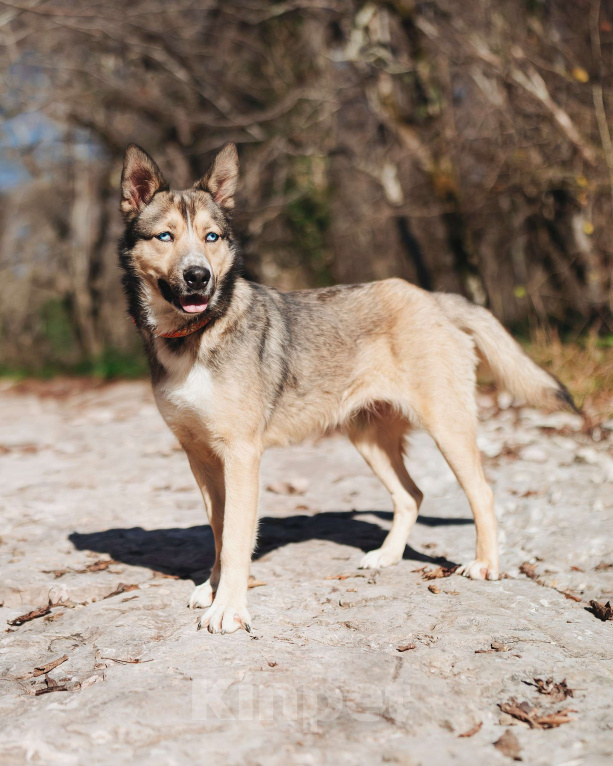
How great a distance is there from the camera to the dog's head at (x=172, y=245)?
3898 millimetres

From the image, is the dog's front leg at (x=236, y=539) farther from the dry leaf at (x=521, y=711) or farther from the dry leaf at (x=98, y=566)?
the dry leaf at (x=521, y=711)

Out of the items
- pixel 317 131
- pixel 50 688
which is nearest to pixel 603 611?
pixel 50 688

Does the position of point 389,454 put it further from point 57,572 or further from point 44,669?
point 44,669

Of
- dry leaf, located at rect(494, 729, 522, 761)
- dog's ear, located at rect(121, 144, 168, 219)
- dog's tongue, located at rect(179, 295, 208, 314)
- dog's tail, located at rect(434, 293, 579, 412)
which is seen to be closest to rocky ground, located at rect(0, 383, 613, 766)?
dry leaf, located at rect(494, 729, 522, 761)

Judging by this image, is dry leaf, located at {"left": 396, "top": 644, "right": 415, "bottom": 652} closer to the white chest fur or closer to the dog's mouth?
the white chest fur

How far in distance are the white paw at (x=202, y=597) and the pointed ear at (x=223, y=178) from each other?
2330 mm

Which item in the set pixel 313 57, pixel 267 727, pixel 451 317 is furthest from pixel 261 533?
pixel 313 57

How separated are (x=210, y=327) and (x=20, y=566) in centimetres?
200

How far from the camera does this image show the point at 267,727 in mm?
2533

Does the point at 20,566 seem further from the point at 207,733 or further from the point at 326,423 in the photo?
the point at 207,733

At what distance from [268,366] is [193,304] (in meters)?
0.69

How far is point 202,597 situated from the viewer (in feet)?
13.1

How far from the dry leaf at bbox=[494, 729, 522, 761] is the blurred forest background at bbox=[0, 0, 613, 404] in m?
7.68

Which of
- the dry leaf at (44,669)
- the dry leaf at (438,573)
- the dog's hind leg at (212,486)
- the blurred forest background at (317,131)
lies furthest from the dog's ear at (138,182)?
the blurred forest background at (317,131)
